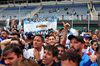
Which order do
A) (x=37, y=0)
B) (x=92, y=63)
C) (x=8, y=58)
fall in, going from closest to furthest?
(x=8, y=58), (x=92, y=63), (x=37, y=0)

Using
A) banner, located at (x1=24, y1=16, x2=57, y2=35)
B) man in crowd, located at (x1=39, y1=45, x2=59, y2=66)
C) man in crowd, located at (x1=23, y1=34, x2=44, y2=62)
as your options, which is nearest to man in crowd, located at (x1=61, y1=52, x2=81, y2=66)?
man in crowd, located at (x1=39, y1=45, x2=59, y2=66)

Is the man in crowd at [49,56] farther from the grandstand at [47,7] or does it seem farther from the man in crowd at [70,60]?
the grandstand at [47,7]

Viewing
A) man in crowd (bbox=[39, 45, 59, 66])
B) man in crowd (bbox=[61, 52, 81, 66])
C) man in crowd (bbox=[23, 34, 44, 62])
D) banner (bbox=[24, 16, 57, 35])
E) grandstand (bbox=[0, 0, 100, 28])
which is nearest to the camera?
man in crowd (bbox=[61, 52, 81, 66])

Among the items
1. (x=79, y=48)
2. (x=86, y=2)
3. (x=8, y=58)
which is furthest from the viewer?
(x=86, y=2)

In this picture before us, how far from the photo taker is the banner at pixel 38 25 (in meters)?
7.18

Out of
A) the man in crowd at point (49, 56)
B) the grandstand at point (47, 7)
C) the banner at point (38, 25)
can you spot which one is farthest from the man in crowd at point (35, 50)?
the grandstand at point (47, 7)

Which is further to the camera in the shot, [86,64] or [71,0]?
[71,0]

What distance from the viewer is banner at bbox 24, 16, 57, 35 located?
7176 millimetres

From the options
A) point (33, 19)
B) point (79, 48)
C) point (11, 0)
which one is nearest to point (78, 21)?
point (33, 19)

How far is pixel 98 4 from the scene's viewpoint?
27.2 meters

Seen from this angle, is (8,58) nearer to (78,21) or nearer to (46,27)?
(46,27)

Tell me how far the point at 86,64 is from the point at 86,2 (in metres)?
25.3

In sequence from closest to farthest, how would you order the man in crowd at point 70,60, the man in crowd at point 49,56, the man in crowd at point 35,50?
the man in crowd at point 70,60, the man in crowd at point 49,56, the man in crowd at point 35,50

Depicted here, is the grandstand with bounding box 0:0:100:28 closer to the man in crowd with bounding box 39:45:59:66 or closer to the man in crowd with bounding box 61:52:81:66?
the man in crowd with bounding box 39:45:59:66
